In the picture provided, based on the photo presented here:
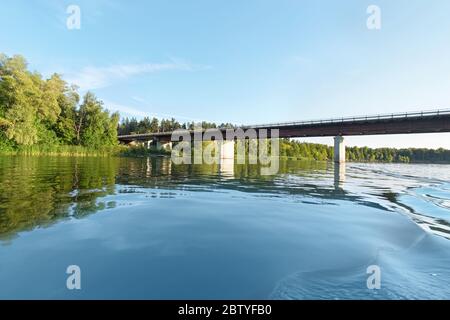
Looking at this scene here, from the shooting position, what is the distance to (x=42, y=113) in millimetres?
67188

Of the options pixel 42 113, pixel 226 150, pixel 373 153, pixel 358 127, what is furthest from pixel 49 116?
pixel 373 153

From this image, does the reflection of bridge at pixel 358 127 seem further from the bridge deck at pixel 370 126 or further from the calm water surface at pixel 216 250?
the calm water surface at pixel 216 250

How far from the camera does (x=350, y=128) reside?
62.8 metres

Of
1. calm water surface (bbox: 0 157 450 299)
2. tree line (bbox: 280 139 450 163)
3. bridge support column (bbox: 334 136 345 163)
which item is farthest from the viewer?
tree line (bbox: 280 139 450 163)

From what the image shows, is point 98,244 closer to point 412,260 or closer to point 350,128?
point 412,260

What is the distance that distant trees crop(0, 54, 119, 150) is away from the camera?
179ft

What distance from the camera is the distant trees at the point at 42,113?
179 ft

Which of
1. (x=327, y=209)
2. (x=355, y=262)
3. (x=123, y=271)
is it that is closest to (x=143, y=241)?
(x=123, y=271)

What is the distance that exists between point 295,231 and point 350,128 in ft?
206

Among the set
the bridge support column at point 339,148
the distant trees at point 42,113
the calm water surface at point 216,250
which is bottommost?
the calm water surface at point 216,250

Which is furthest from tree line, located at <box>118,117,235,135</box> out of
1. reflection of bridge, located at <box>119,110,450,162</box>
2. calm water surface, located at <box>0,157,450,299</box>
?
calm water surface, located at <box>0,157,450,299</box>

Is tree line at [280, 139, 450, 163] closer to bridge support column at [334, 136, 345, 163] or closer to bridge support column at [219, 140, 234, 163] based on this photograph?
bridge support column at [219, 140, 234, 163]

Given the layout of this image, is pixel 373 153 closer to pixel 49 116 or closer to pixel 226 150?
pixel 226 150

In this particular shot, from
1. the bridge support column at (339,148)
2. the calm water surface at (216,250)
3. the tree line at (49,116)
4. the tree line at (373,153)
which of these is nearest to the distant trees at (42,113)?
the tree line at (49,116)
